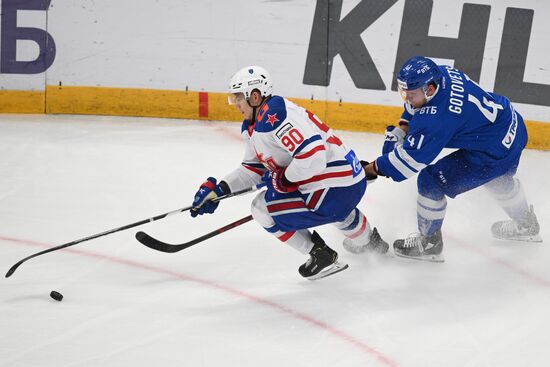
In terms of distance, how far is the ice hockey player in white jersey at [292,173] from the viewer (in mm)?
3340

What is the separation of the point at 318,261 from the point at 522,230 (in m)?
1.28

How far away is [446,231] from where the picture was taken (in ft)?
14.6

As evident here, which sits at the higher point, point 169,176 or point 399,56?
point 399,56

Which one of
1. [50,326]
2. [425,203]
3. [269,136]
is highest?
[269,136]

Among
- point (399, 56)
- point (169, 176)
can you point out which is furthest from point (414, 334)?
point (399, 56)

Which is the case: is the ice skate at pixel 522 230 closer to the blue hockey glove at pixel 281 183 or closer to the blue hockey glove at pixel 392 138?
the blue hockey glove at pixel 392 138

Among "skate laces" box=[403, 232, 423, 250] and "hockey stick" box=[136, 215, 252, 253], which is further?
"skate laces" box=[403, 232, 423, 250]

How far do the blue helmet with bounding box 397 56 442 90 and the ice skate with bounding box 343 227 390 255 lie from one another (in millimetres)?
800

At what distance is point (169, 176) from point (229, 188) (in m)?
1.49

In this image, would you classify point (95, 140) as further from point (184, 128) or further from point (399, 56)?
point (399, 56)

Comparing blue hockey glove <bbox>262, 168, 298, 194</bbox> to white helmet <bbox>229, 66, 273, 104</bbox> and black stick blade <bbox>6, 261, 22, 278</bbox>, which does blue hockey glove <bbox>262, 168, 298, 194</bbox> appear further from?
black stick blade <bbox>6, 261, 22, 278</bbox>

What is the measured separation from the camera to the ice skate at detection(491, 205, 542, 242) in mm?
4258

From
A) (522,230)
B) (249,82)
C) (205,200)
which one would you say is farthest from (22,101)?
(522,230)

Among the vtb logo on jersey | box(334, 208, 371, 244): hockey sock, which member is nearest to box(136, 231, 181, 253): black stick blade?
box(334, 208, 371, 244): hockey sock
